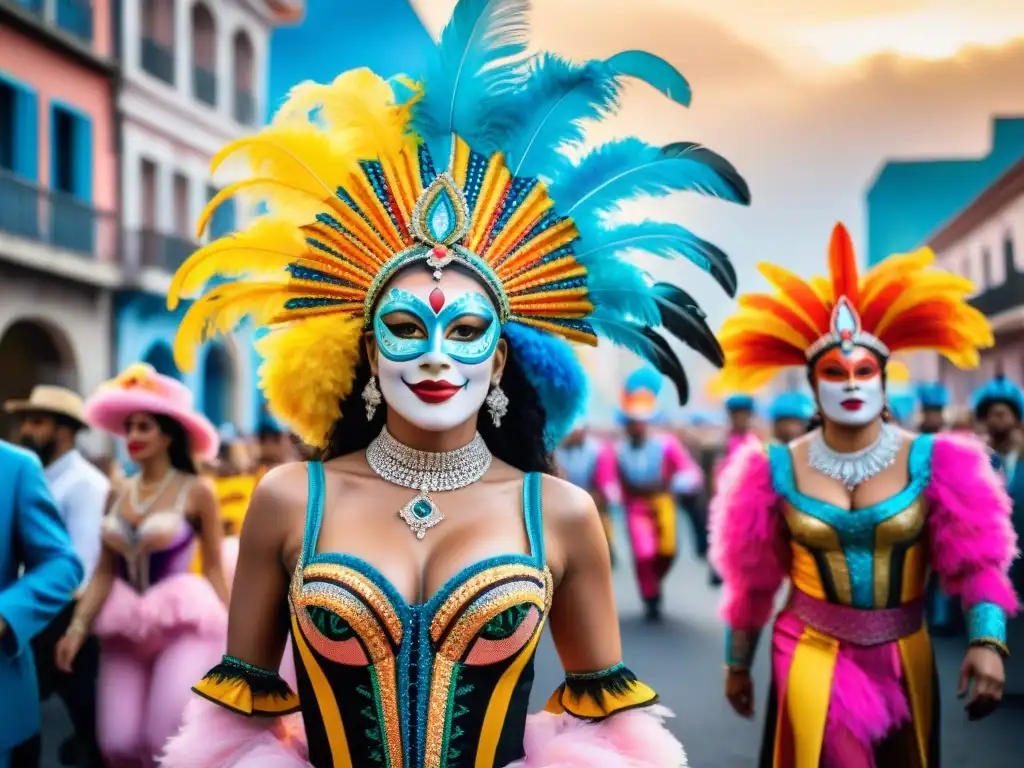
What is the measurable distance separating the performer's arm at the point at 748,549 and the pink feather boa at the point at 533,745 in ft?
5.63

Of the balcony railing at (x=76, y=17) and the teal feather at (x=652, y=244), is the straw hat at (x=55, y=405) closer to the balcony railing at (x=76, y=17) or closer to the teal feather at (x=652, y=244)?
the teal feather at (x=652, y=244)

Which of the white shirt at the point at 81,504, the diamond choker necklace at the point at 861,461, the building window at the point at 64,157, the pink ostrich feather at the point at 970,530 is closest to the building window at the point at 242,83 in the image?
the building window at the point at 64,157

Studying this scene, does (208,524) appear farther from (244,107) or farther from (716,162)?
(244,107)

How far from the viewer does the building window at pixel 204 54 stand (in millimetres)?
11477

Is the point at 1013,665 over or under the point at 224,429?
under

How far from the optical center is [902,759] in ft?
12.7

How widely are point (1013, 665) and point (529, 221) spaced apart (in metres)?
5.38

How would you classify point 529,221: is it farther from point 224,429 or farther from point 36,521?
point 224,429

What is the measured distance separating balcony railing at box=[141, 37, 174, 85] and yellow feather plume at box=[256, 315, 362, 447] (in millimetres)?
9703

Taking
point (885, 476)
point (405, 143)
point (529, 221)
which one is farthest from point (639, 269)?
point (885, 476)

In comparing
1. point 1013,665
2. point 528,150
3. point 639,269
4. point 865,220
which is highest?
point 865,220

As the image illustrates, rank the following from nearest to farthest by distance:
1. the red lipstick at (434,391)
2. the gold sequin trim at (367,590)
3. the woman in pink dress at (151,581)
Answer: the gold sequin trim at (367,590) → the red lipstick at (434,391) → the woman in pink dress at (151,581)

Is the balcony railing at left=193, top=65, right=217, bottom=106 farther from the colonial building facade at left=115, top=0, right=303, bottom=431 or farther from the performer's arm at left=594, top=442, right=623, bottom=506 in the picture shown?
the performer's arm at left=594, top=442, right=623, bottom=506

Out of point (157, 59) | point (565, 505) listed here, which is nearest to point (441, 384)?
point (565, 505)
